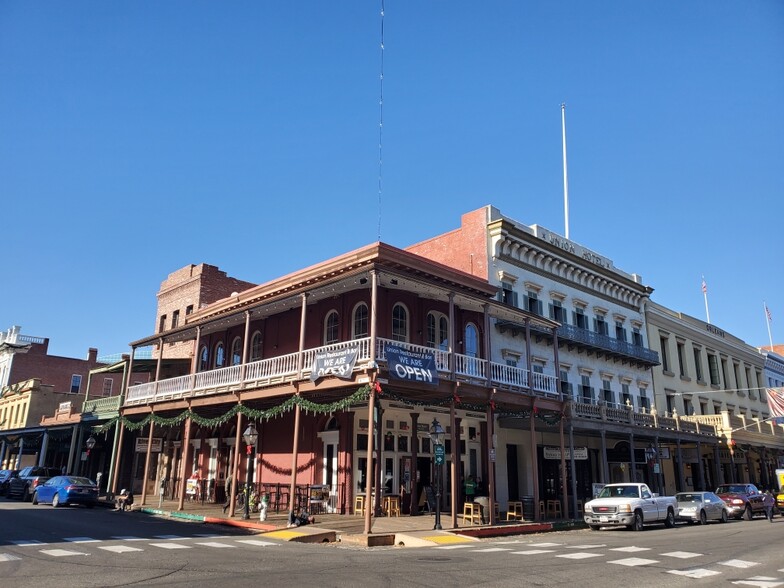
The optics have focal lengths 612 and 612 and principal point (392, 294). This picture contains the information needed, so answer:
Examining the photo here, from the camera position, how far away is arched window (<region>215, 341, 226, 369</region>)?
103 feet

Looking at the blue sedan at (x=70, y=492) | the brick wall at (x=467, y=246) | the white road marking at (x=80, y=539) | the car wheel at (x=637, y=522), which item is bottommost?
the white road marking at (x=80, y=539)

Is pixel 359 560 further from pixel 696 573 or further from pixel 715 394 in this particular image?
pixel 715 394

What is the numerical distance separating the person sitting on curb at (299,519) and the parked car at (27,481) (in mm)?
16681

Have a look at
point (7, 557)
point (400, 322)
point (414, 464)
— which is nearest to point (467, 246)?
point (400, 322)

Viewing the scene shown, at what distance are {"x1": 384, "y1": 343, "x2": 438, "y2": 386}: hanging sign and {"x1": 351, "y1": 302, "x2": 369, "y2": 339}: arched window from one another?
4.20 metres

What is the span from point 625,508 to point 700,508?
6466 millimetres

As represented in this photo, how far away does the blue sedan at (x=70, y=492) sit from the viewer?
1010 inches

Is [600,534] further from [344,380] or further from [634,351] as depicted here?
[634,351]

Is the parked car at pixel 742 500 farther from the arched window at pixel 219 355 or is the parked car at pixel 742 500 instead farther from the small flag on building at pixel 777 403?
the arched window at pixel 219 355

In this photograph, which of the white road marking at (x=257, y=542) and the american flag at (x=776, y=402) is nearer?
the white road marking at (x=257, y=542)

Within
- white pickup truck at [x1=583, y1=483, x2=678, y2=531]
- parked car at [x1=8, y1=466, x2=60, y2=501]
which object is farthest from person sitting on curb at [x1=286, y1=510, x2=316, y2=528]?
parked car at [x1=8, y1=466, x2=60, y2=501]

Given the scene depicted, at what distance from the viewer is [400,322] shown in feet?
80.2

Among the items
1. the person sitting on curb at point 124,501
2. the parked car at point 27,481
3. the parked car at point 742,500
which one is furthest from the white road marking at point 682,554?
the parked car at point 27,481

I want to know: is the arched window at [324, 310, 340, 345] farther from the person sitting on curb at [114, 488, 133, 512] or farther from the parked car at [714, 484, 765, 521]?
the parked car at [714, 484, 765, 521]
